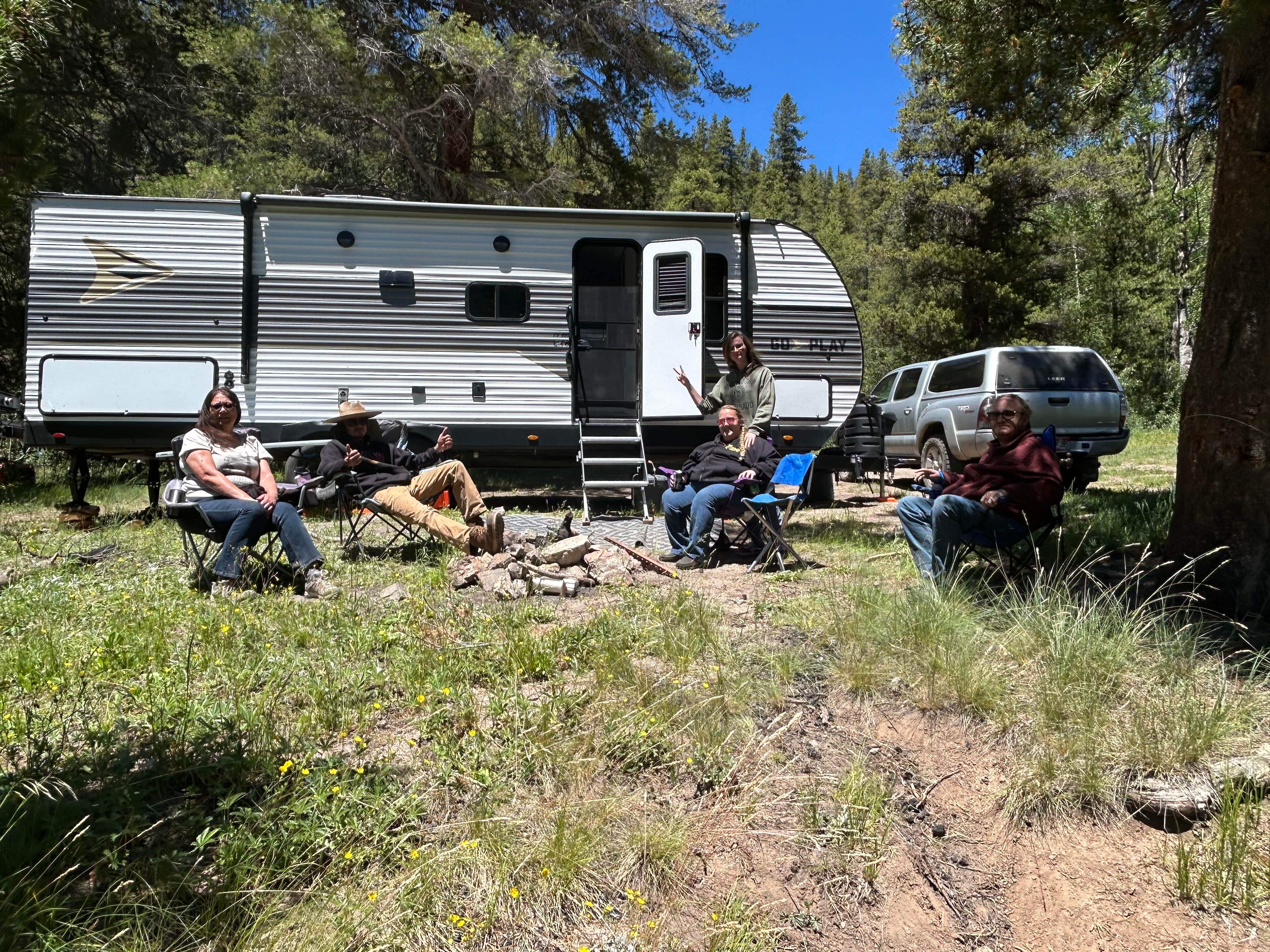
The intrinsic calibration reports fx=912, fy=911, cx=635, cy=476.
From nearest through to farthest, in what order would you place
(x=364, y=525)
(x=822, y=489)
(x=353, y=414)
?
1. (x=353, y=414)
2. (x=364, y=525)
3. (x=822, y=489)

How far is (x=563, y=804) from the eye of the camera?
8.70 feet

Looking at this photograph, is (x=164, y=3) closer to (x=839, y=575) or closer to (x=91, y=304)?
(x=91, y=304)

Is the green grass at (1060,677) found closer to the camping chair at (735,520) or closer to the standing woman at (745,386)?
the camping chair at (735,520)

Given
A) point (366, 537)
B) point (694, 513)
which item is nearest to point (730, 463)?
point (694, 513)

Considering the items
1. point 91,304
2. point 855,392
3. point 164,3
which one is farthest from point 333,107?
point 855,392

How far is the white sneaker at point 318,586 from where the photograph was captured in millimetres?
4590

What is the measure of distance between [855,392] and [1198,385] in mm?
4257

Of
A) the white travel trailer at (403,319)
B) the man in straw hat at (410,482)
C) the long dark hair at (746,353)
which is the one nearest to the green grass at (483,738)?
the man in straw hat at (410,482)

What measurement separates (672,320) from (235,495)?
176 inches

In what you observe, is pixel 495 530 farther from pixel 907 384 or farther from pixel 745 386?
pixel 907 384

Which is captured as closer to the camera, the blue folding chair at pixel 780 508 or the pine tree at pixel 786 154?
the blue folding chair at pixel 780 508

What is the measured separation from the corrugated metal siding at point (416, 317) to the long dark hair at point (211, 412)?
2.80 metres

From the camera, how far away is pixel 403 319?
8.23 m

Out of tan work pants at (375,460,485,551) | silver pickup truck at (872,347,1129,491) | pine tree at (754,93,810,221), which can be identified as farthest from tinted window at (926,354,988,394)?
pine tree at (754,93,810,221)
